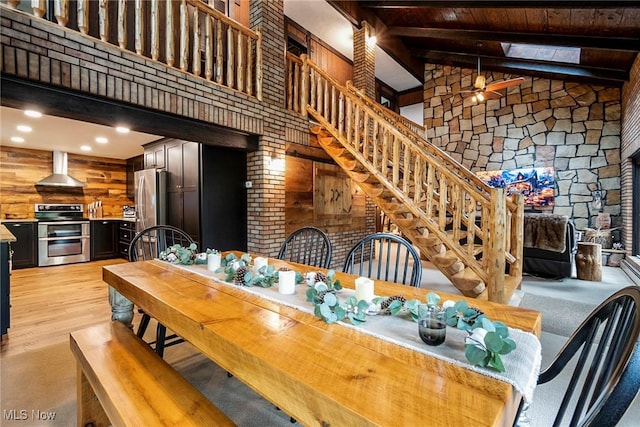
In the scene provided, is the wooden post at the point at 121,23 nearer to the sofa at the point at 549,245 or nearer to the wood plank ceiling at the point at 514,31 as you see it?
the wood plank ceiling at the point at 514,31

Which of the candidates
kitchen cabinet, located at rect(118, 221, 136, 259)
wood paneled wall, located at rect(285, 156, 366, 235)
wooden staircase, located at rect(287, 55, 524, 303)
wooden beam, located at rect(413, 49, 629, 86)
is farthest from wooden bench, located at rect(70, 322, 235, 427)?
wooden beam, located at rect(413, 49, 629, 86)

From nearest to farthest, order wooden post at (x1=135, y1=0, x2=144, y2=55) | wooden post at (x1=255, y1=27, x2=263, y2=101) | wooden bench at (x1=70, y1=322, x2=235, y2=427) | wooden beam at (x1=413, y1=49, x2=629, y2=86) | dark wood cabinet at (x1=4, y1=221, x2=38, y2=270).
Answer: wooden bench at (x1=70, y1=322, x2=235, y2=427) → wooden post at (x1=135, y1=0, x2=144, y2=55) → wooden post at (x1=255, y1=27, x2=263, y2=101) → dark wood cabinet at (x1=4, y1=221, x2=38, y2=270) → wooden beam at (x1=413, y1=49, x2=629, y2=86)

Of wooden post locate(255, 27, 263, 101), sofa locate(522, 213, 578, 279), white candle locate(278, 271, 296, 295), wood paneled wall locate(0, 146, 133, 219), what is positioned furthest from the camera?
wood paneled wall locate(0, 146, 133, 219)

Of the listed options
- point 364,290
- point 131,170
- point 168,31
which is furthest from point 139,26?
point 131,170

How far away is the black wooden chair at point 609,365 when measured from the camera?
0.55 meters

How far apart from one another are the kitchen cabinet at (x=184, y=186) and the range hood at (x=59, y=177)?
124 inches

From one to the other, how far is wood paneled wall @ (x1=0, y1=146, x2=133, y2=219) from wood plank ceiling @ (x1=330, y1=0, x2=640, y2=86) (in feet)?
20.5

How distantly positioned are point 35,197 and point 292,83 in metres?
5.85

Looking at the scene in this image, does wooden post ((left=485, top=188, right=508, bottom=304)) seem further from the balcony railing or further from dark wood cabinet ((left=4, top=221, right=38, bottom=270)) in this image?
dark wood cabinet ((left=4, top=221, right=38, bottom=270))

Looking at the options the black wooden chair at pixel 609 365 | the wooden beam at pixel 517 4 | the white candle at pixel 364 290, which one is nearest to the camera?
the black wooden chair at pixel 609 365

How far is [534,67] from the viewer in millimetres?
6457

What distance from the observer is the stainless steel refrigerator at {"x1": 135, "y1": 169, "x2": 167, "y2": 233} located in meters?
4.62

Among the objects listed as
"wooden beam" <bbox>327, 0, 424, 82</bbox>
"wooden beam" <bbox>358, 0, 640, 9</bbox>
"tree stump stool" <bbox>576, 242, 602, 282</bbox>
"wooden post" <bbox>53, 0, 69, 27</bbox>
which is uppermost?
"wooden beam" <bbox>327, 0, 424, 82</bbox>

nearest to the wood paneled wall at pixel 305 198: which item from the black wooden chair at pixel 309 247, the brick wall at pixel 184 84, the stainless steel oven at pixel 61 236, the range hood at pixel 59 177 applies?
the brick wall at pixel 184 84
